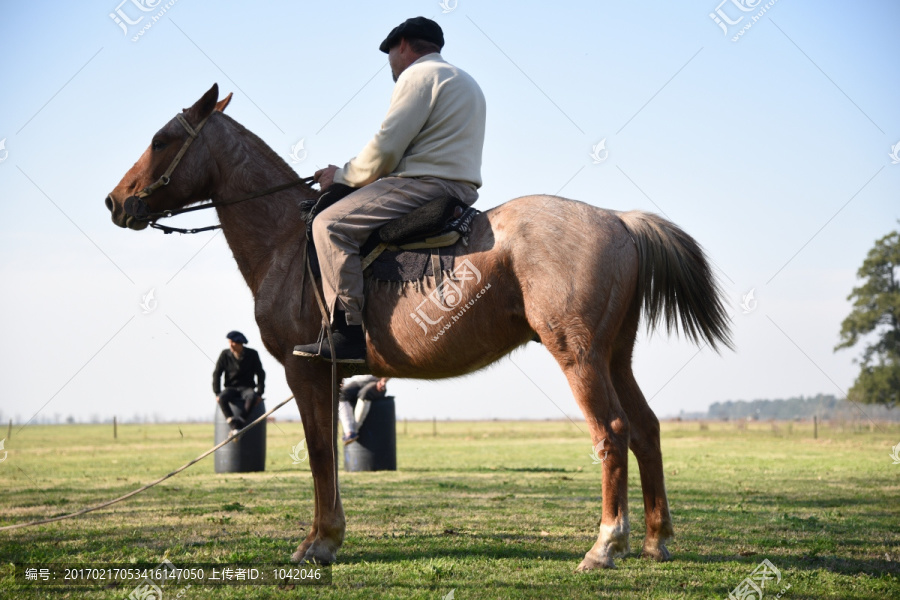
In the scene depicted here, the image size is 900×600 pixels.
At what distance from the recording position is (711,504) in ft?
32.6

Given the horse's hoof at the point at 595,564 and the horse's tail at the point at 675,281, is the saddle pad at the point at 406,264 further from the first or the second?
the horse's hoof at the point at 595,564

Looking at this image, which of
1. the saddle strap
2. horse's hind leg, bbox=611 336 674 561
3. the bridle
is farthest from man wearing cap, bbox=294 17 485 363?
horse's hind leg, bbox=611 336 674 561

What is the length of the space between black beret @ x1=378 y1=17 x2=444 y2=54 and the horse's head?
63.8 inches

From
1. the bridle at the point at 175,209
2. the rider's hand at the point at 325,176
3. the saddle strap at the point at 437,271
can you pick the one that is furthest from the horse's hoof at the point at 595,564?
the bridle at the point at 175,209

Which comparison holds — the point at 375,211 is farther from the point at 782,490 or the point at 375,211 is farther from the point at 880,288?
the point at 880,288

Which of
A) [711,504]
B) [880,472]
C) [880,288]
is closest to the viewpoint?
[711,504]

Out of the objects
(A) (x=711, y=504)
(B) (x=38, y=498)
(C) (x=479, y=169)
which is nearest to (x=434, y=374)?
(C) (x=479, y=169)

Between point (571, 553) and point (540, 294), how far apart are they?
2.10m

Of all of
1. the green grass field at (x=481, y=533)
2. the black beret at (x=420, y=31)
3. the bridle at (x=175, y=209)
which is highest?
the black beret at (x=420, y=31)

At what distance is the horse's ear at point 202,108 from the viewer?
6727mm

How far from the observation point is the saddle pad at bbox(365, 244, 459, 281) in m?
5.80

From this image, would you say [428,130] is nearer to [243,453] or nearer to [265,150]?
[265,150]

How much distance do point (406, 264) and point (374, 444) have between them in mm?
10515

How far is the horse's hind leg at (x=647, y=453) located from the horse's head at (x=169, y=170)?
384 centimetres
